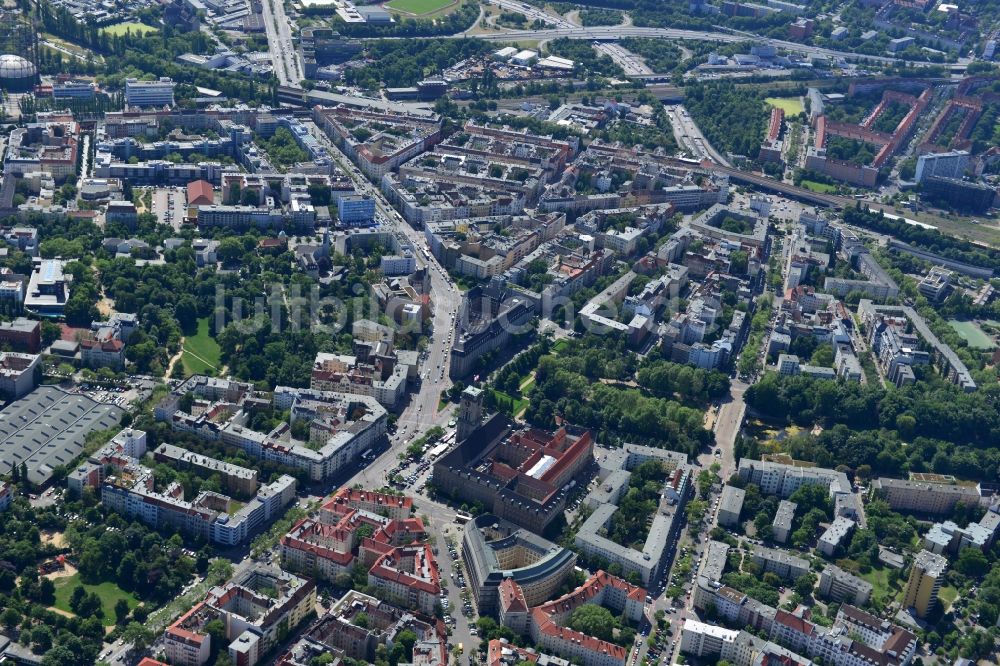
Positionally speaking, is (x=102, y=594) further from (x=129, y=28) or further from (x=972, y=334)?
(x=129, y=28)

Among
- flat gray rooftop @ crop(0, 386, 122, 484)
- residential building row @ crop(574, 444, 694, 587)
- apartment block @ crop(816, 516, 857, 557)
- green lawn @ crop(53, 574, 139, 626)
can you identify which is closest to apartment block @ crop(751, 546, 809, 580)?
apartment block @ crop(816, 516, 857, 557)

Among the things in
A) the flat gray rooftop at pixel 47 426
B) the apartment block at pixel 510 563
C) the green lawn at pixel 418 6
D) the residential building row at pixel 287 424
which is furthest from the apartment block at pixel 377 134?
the apartment block at pixel 510 563

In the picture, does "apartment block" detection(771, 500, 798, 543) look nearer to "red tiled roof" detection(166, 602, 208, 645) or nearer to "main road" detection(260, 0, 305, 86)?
"red tiled roof" detection(166, 602, 208, 645)

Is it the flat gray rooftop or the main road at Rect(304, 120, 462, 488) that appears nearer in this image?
the flat gray rooftop

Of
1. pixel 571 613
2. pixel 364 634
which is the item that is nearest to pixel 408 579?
pixel 364 634

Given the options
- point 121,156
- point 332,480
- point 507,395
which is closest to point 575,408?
point 507,395

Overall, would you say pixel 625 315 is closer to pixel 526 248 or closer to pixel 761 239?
pixel 526 248

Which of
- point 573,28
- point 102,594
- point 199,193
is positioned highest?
point 573,28
